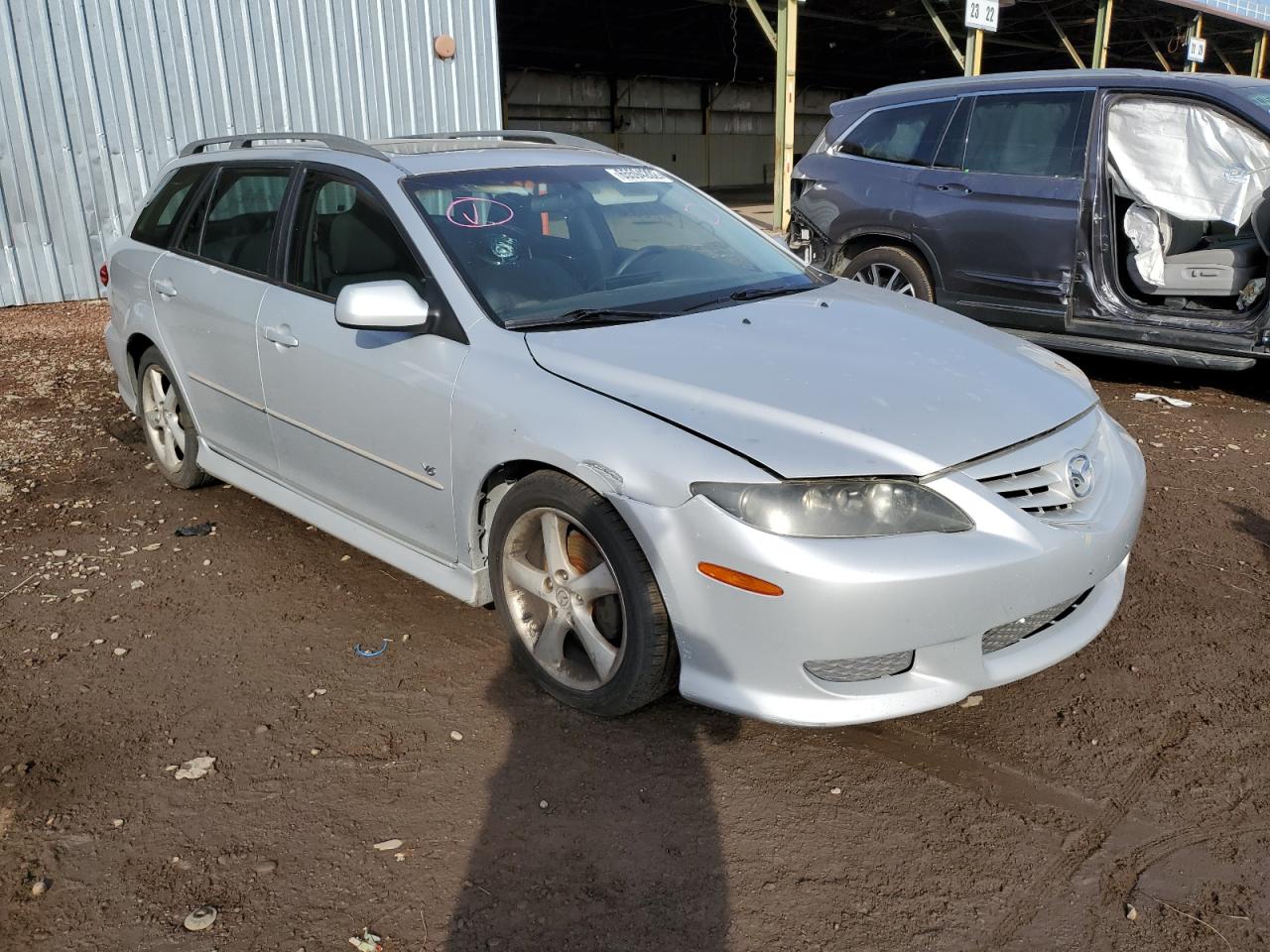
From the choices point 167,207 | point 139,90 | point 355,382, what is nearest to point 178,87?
point 139,90

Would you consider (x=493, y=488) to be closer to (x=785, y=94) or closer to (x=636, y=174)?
(x=636, y=174)

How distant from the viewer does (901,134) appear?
7156mm

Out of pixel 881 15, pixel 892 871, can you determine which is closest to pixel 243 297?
pixel 892 871

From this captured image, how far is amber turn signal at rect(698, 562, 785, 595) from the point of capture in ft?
8.25

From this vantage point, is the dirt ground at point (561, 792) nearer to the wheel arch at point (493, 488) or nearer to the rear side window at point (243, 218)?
the wheel arch at point (493, 488)

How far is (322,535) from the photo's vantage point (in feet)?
15.0

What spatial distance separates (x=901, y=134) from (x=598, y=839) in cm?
593

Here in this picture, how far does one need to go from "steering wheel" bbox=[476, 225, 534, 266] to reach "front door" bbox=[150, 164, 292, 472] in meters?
1.08

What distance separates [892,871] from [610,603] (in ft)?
3.36

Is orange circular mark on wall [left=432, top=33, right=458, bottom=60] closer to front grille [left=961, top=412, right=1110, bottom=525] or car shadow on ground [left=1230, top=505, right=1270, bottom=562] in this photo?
car shadow on ground [left=1230, top=505, right=1270, bottom=562]

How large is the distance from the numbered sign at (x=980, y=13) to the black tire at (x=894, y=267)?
8465mm

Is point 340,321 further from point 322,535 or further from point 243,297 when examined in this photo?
point 322,535

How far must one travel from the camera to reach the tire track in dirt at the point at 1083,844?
228cm

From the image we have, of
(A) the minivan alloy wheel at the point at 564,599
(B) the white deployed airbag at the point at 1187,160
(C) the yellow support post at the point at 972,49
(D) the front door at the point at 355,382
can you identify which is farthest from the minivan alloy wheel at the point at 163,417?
(C) the yellow support post at the point at 972,49
